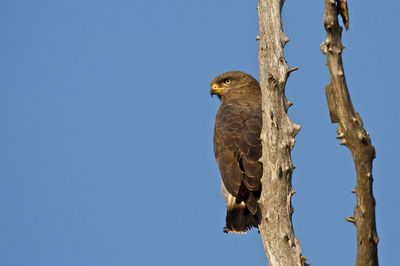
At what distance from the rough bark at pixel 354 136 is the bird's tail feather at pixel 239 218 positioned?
211 centimetres

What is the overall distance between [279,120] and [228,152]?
1.11 m

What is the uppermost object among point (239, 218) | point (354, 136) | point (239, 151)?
point (239, 151)

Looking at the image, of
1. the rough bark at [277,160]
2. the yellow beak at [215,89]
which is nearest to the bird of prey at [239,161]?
the rough bark at [277,160]

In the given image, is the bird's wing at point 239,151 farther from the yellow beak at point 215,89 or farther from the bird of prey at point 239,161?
the yellow beak at point 215,89

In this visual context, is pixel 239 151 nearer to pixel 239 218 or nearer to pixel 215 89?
pixel 239 218

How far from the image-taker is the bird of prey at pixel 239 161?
7277mm

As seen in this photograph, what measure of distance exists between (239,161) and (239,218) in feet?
2.59

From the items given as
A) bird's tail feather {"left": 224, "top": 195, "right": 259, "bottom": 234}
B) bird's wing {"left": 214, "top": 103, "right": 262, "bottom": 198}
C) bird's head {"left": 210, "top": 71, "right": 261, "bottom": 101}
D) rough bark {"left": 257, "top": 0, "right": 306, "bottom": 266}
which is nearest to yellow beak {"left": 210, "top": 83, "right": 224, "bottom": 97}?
bird's head {"left": 210, "top": 71, "right": 261, "bottom": 101}

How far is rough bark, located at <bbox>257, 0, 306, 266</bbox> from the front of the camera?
6.61m

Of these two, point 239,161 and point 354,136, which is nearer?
point 354,136

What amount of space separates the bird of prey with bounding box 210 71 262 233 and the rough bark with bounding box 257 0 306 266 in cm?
37

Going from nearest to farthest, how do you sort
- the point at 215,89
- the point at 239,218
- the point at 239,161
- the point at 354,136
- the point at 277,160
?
1. the point at 354,136
2. the point at 277,160
3. the point at 239,161
4. the point at 239,218
5. the point at 215,89

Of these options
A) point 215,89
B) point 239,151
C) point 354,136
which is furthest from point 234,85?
point 354,136

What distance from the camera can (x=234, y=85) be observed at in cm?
1002
